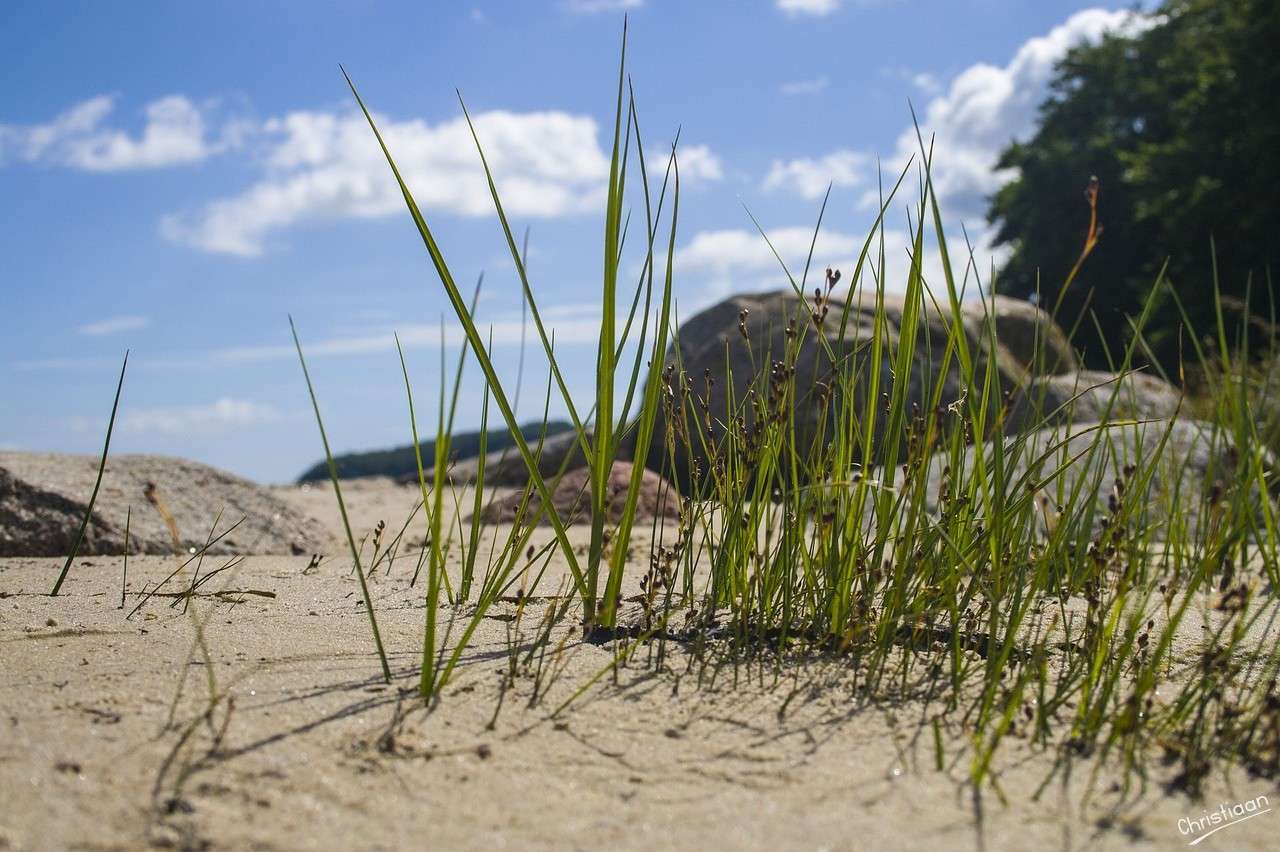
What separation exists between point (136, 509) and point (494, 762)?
329 centimetres

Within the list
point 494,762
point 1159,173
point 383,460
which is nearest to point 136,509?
point 494,762

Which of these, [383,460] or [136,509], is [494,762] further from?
[383,460]

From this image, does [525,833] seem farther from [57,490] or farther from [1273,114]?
[1273,114]

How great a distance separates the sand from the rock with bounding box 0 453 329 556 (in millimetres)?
2123

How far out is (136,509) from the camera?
4211 millimetres

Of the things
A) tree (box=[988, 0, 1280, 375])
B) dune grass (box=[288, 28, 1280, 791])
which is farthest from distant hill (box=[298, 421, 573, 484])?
dune grass (box=[288, 28, 1280, 791])

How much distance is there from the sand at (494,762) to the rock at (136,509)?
2.12 metres

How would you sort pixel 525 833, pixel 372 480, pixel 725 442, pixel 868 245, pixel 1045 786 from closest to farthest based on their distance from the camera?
pixel 525 833, pixel 1045 786, pixel 868 245, pixel 725 442, pixel 372 480

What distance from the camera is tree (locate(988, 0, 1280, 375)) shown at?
15.5m

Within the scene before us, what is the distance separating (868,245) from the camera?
6.58 feet

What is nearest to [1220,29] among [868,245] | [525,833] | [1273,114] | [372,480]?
[1273,114]

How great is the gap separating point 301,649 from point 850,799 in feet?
3.48

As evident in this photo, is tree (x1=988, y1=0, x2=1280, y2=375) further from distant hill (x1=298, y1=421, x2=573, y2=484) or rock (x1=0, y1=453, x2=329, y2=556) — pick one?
rock (x1=0, y1=453, x2=329, y2=556)

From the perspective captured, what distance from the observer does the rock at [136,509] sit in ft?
13.0
